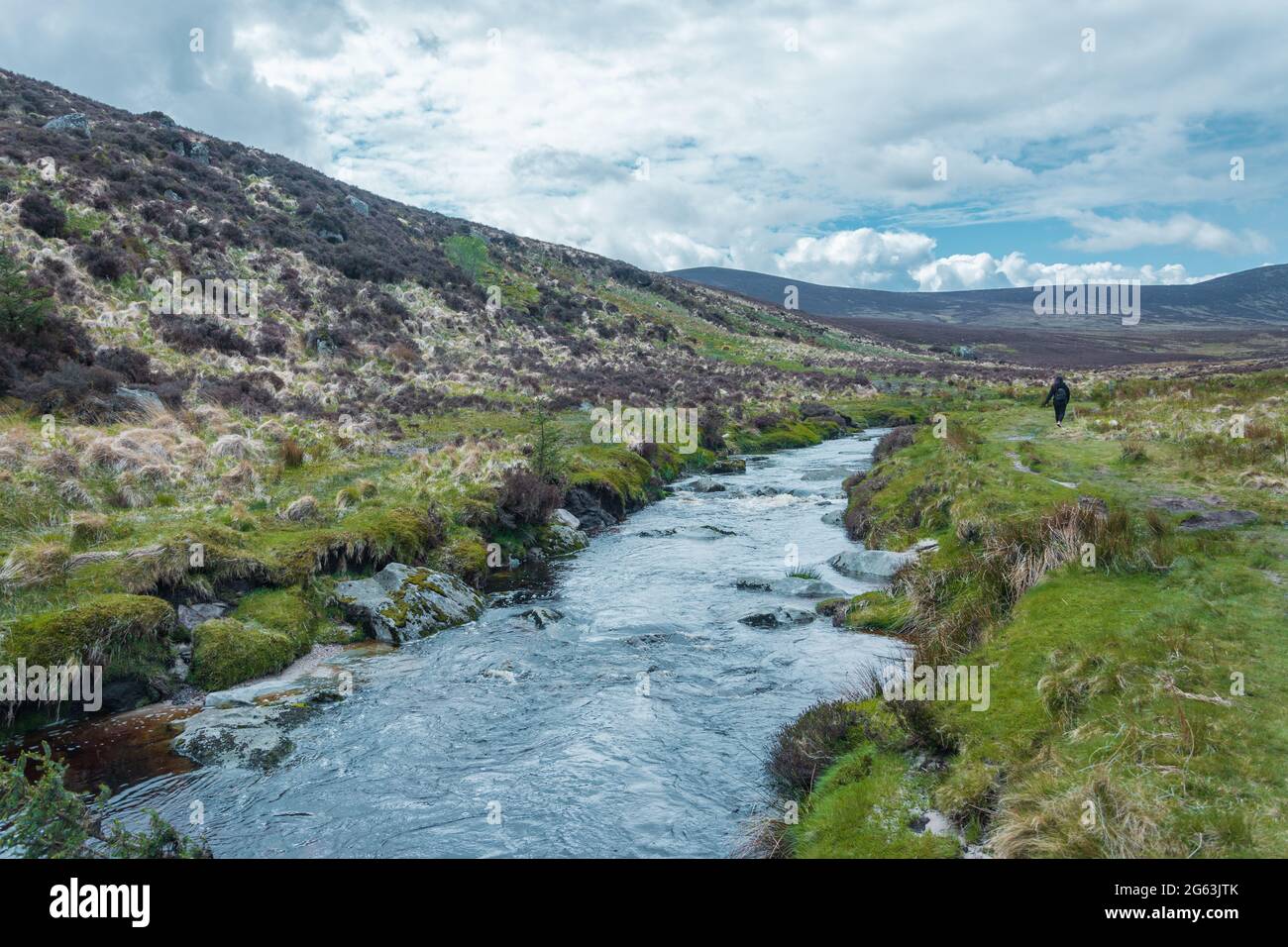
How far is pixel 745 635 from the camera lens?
14008 millimetres

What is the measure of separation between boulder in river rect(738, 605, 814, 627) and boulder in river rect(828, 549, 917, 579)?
238cm

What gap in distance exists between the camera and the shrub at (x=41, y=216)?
3362 centimetres

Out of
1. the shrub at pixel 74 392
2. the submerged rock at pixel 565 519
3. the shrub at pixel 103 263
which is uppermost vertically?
the shrub at pixel 103 263

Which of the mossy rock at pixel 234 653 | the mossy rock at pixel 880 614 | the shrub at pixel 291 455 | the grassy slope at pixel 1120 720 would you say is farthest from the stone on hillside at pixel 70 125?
the grassy slope at pixel 1120 720

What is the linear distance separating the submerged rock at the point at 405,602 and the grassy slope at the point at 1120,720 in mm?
8806

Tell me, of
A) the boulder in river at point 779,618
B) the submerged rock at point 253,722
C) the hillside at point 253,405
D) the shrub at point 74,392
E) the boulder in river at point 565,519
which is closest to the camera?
the submerged rock at point 253,722

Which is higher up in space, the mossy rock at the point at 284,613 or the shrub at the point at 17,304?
the shrub at the point at 17,304

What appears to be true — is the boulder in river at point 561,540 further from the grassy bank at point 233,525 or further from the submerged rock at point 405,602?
the submerged rock at point 405,602

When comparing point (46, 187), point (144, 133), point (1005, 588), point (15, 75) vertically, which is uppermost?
point (15, 75)

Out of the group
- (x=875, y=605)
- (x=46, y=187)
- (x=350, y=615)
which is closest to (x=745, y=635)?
(x=875, y=605)

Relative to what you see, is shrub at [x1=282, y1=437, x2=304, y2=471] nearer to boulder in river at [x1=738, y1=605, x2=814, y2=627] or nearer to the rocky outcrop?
the rocky outcrop

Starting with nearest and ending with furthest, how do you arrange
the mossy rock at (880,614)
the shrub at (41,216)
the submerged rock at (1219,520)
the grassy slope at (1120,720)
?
the grassy slope at (1120,720) → the submerged rock at (1219,520) → the mossy rock at (880,614) → the shrub at (41,216)
